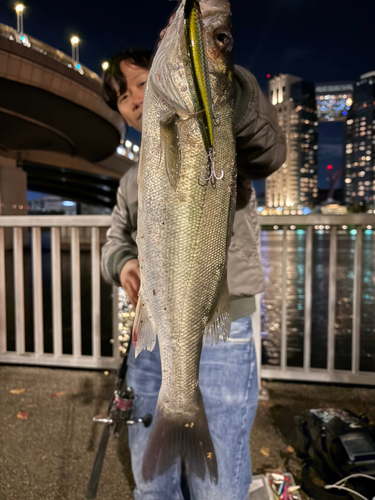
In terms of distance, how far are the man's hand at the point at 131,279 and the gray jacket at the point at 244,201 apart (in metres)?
0.09

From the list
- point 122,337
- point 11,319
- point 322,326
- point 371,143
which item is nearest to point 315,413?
point 122,337

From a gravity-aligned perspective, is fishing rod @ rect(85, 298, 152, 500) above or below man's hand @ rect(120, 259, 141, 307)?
below

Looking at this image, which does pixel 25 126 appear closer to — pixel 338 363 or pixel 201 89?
pixel 338 363

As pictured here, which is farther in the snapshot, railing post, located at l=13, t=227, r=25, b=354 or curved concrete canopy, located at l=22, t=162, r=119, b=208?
curved concrete canopy, located at l=22, t=162, r=119, b=208

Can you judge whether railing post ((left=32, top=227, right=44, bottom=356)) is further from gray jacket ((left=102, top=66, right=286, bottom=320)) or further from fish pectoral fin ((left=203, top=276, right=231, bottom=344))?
fish pectoral fin ((left=203, top=276, right=231, bottom=344))

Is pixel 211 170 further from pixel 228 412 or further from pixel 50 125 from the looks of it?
pixel 50 125

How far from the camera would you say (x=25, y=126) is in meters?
29.8

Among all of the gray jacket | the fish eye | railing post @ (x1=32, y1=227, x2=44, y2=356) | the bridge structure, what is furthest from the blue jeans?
the bridge structure

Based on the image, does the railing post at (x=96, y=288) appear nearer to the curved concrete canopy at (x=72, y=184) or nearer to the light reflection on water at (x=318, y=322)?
the light reflection on water at (x=318, y=322)

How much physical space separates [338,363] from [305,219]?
3.55 meters

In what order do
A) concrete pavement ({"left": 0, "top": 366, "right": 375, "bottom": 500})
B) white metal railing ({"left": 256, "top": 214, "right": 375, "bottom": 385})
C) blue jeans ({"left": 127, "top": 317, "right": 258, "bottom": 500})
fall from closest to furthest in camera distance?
blue jeans ({"left": 127, "top": 317, "right": 258, "bottom": 500}) → concrete pavement ({"left": 0, "top": 366, "right": 375, "bottom": 500}) → white metal railing ({"left": 256, "top": 214, "right": 375, "bottom": 385})

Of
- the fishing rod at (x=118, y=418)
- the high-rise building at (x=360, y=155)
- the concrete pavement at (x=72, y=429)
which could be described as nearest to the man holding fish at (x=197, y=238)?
the fishing rod at (x=118, y=418)

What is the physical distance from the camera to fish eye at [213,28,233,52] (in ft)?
3.28

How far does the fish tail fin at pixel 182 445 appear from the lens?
128 cm
